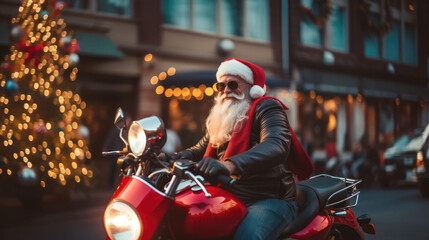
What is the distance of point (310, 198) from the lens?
2.83 meters

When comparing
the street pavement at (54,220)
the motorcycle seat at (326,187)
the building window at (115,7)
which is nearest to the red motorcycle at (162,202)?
the motorcycle seat at (326,187)

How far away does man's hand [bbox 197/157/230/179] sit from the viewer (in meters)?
2.06

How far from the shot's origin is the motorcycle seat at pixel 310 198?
2.66 metres

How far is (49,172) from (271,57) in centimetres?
1165

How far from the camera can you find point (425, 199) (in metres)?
10.8

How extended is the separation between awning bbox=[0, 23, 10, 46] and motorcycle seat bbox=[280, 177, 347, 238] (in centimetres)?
965

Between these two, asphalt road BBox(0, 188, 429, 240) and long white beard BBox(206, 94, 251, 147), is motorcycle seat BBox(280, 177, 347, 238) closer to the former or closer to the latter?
long white beard BBox(206, 94, 251, 147)

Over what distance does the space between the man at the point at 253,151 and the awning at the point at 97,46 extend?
32.9ft

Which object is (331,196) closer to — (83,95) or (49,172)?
(49,172)

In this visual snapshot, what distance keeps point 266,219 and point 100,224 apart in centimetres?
561

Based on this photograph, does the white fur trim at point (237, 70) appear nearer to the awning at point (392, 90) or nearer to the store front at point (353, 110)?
the store front at point (353, 110)

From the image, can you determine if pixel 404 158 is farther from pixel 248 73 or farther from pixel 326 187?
pixel 248 73

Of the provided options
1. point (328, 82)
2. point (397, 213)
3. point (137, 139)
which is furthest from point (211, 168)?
point (328, 82)

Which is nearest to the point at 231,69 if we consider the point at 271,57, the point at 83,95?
the point at 83,95
